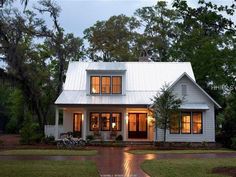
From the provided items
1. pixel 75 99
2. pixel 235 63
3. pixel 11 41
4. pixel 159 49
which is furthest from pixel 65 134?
pixel 159 49

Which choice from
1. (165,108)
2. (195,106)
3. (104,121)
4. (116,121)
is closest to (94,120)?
(104,121)

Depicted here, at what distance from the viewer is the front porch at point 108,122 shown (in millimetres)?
33625

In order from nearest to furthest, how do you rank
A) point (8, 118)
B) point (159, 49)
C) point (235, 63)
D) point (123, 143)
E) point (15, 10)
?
point (235, 63) → point (123, 143) → point (15, 10) → point (159, 49) → point (8, 118)

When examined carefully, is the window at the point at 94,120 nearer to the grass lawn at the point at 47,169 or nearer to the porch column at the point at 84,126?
the porch column at the point at 84,126

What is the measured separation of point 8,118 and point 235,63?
4264 centimetres

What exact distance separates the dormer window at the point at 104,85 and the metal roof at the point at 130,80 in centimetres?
54

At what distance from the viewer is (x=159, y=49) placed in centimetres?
5106

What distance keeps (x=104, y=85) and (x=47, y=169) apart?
18.4 m

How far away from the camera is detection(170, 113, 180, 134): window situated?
98.2 feet

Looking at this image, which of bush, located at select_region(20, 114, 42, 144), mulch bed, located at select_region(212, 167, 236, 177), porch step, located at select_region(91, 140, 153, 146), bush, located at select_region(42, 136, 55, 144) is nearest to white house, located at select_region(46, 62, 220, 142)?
porch step, located at select_region(91, 140, 153, 146)

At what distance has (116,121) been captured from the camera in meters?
34.3

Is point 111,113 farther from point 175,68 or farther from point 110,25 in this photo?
point 110,25

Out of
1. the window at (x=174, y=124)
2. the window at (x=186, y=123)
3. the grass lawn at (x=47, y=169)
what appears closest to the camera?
the grass lawn at (x=47, y=169)

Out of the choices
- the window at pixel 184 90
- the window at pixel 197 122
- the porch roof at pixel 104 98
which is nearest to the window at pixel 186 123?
the window at pixel 197 122
